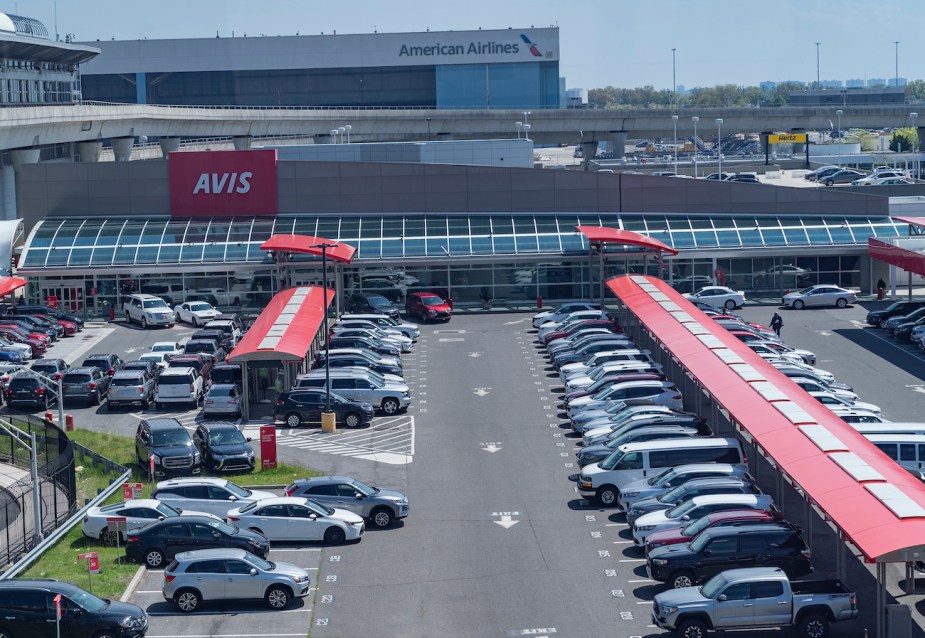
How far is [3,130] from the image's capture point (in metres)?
64.9

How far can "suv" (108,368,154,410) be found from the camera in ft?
140

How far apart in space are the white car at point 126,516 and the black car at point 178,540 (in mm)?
842

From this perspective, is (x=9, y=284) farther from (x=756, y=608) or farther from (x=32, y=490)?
(x=756, y=608)

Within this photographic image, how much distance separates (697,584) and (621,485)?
6.19 m

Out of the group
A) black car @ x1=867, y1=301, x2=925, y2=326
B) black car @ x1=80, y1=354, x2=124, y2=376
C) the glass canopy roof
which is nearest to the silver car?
black car @ x1=80, y1=354, x2=124, y2=376

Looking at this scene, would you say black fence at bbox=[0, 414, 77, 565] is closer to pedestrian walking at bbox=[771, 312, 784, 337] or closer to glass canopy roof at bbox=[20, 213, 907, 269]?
glass canopy roof at bbox=[20, 213, 907, 269]

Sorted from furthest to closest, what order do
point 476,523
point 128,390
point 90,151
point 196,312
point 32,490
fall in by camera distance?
point 90,151
point 196,312
point 128,390
point 32,490
point 476,523

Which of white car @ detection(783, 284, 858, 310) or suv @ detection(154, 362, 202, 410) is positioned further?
white car @ detection(783, 284, 858, 310)

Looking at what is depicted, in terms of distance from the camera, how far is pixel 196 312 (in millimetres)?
56656

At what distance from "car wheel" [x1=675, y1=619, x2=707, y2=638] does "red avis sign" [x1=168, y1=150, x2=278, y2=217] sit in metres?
43.1

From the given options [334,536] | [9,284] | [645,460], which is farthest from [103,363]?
[645,460]

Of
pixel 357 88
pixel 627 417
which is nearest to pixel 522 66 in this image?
pixel 357 88

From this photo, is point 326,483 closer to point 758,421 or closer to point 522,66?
point 758,421

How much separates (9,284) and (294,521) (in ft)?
91.9
